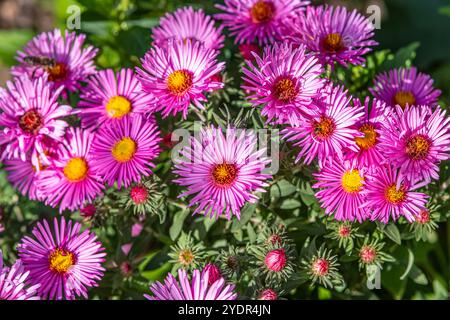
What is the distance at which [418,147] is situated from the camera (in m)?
1.80

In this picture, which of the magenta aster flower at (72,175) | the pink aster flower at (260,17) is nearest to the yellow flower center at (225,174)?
the magenta aster flower at (72,175)

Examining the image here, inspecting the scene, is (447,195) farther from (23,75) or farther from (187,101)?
(23,75)

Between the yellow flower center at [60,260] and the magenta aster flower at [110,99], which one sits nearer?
the yellow flower center at [60,260]

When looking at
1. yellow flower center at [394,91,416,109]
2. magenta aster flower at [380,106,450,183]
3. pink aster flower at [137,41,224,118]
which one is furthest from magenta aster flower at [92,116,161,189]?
yellow flower center at [394,91,416,109]

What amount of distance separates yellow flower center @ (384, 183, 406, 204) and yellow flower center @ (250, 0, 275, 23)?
2.88 feet

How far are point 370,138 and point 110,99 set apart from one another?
3.34ft

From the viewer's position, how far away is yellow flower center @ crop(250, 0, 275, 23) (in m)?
2.20

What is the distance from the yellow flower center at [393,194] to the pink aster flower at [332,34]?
0.48m

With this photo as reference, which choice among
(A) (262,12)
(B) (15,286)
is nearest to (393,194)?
(A) (262,12)

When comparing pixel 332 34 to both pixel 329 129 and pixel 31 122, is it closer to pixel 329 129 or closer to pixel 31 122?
pixel 329 129

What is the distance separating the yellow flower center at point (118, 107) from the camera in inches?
82.5

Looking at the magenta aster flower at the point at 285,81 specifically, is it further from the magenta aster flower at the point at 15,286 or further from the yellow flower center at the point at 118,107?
the magenta aster flower at the point at 15,286

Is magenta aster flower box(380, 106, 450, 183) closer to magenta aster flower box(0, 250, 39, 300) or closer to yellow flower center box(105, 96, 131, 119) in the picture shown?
yellow flower center box(105, 96, 131, 119)
